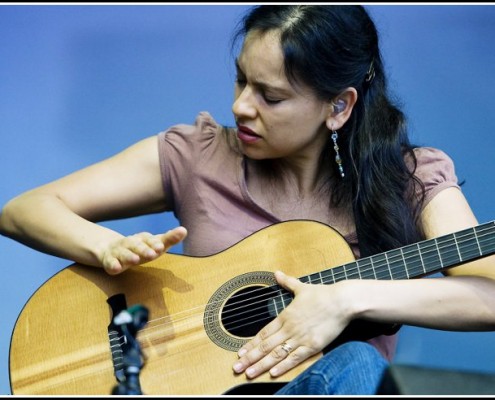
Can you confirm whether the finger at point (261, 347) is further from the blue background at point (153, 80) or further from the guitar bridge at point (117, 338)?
the blue background at point (153, 80)

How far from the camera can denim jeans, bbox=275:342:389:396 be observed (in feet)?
4.02

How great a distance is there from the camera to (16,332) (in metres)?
1.56

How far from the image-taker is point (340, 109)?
1751 mm

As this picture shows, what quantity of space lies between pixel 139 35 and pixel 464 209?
44.1 inches

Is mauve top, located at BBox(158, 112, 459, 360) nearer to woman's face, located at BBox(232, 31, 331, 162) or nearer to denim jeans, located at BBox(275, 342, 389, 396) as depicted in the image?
woman's face, located at BBox(232, 31, 331, 162)

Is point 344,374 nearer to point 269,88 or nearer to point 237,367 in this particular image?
point 237,367

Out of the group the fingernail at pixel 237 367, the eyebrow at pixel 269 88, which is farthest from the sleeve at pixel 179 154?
the fingernail at pixel 237 367

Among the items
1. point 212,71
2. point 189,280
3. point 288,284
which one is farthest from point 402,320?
point 212,71

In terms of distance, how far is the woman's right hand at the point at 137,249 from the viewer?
1546mm

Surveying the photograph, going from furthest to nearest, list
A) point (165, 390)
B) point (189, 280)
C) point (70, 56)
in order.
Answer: point (70, 56) → point (189, 280) → point (165, 390)

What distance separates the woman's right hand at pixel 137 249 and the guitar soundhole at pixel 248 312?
16 centimetres

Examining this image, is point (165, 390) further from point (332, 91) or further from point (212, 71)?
point (212, 71)

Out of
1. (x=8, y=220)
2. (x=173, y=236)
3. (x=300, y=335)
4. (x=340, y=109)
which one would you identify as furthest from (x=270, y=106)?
(x=8, y=220)

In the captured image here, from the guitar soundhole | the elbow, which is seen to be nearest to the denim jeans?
the guitar soundhole
